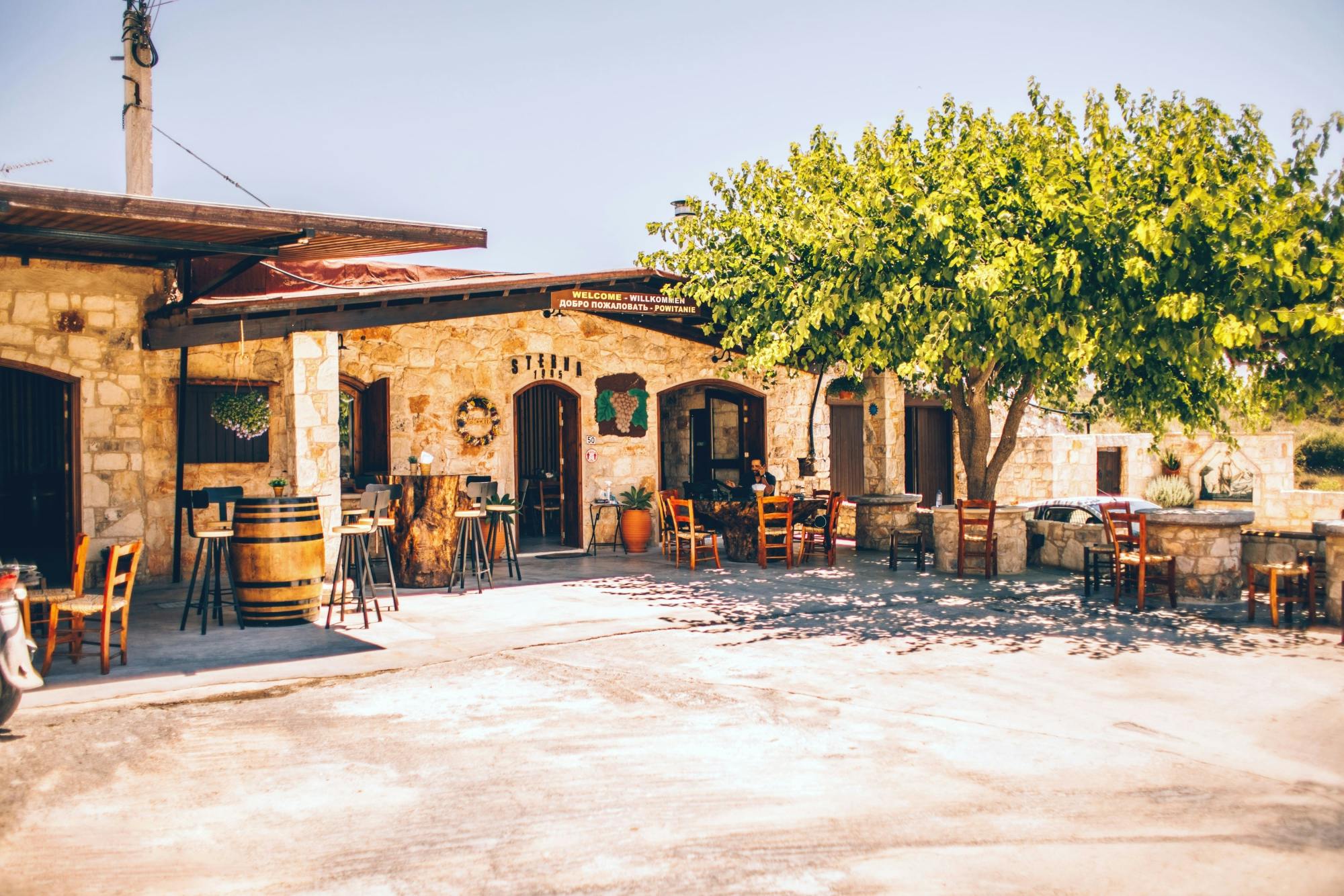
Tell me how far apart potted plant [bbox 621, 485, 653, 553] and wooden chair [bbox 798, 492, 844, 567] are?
80.7 inches

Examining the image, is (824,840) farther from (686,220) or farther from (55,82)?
(55,82)

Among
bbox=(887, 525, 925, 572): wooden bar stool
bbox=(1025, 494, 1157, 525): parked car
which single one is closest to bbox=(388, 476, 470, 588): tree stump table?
bbox=(887, 525, 925, 572): wooden bar stool

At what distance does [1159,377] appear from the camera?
9.47 meters

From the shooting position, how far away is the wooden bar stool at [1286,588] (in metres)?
7.17

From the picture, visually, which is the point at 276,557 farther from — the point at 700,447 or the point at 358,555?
the point at 700,447

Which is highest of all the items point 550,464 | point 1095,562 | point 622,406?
point 622,406

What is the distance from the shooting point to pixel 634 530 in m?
12.1

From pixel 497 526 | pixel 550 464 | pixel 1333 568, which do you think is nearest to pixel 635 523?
pixel 497 526

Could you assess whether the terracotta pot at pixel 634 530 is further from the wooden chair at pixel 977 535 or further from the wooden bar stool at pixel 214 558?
the wooden bar stool at pixel 214 558

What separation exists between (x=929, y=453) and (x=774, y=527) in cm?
681

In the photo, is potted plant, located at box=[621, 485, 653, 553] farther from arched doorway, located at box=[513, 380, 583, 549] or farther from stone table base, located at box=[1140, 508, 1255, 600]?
stone table base, located at box=[1140, 508, 1255, 600]

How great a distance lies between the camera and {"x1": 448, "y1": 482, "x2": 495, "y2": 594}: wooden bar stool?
901cm

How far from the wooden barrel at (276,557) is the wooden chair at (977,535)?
6.10 meters

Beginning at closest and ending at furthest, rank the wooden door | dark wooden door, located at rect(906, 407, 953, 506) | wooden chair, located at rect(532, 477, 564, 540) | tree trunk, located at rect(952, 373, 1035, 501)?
1. tree trunk, located at rect(952, 373, 1035, 501)
2. the wooden door
3. wooden chair, located at rect(532, 477, 564, 540)
4. dark wooden door, located at rect(906, 407, 953, 506)
